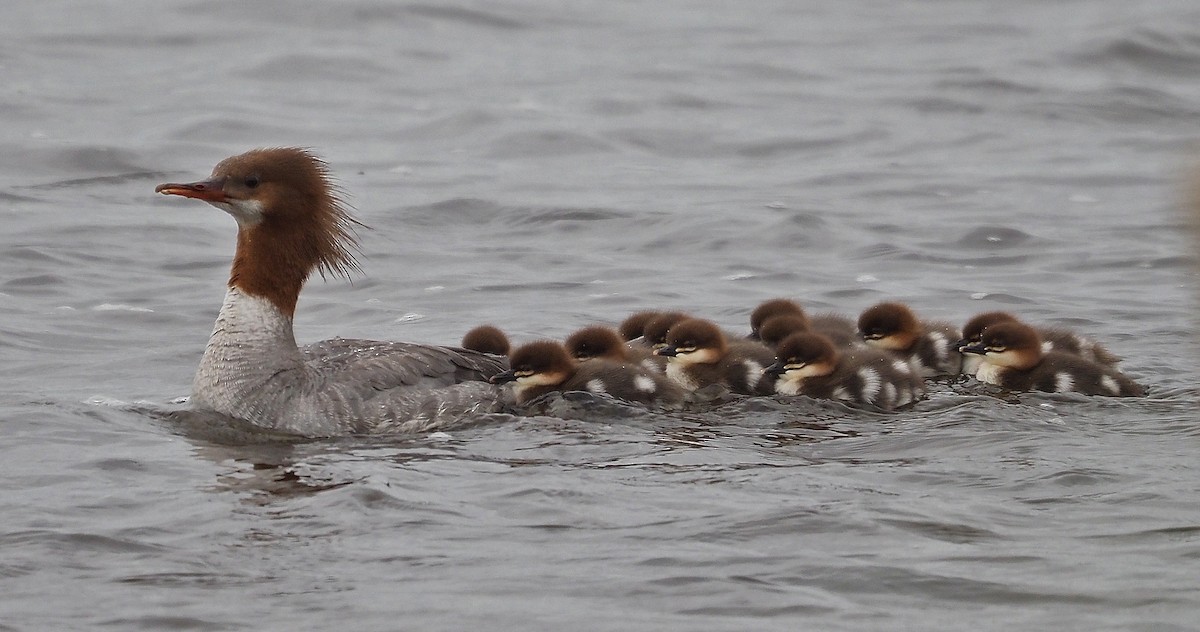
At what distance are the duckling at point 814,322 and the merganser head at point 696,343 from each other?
24.3 inches

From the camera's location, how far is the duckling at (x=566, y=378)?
786 centimetres

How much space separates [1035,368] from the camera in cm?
816

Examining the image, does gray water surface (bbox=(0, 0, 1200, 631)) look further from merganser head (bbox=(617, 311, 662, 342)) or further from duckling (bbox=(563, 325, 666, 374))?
merganser head (bbox=(617, 311, 662, 342))

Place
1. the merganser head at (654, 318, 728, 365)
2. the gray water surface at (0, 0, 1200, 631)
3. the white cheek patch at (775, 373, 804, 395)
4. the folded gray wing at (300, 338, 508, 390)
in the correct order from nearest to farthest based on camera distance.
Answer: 1. the gray water surface at (0, 0, 1200, 631)
2. the folded gray wing at (300, 338, 508, 390)
3. the white cheek patch at (775, 373, 804, 395)
4. the merganser head at (654, 318, 728, 365)

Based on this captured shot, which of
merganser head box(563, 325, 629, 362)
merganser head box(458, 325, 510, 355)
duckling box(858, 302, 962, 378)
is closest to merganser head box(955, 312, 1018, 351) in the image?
duckling box(858, 302, 962, 378)

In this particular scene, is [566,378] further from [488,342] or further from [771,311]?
[771,311]

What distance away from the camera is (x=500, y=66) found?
17672mm

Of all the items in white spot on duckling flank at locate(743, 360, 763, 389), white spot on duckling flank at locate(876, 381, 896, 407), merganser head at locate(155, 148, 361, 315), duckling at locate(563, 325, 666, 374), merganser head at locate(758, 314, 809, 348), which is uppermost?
merganser head at locate(155, 148, 361, 315)

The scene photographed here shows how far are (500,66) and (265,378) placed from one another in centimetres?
1028

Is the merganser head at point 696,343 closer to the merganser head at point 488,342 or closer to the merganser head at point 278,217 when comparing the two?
the merganser head at point 488,342

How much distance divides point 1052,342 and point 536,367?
2.56m

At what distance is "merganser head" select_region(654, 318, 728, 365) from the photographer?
8.08 m

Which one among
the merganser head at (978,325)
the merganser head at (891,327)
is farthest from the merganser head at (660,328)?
the merganser head at (978,325)

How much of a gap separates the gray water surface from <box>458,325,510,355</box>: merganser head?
0.96 metres
